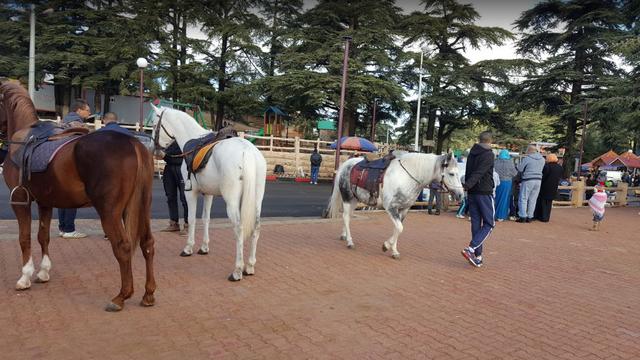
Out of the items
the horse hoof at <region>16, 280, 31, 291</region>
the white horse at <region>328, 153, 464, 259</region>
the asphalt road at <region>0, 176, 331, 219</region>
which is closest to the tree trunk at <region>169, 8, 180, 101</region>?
the asphalt road at <region>0, 176, 331, 219</region>

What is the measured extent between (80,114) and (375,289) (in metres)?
5.03

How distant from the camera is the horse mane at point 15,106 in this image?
16.0 feet

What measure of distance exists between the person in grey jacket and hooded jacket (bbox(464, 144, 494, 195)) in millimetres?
6301

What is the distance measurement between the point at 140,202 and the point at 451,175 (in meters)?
4.50

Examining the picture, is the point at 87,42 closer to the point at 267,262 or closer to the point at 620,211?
the point at 267,262

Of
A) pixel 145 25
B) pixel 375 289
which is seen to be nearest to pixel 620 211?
pixel 375 289

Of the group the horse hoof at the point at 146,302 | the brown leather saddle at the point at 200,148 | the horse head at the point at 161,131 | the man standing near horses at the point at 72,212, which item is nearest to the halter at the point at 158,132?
the horse head at the point at 161,131

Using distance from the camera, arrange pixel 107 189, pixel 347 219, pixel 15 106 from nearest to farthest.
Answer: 1. pixel 107 189
2. pixel 15 106
3. pixel 347 219

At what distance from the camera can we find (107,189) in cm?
401

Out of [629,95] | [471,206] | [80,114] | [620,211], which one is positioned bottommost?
[620,211]

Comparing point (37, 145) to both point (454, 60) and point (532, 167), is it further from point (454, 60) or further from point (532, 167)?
point (454, 60)

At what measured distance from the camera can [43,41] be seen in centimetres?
2952

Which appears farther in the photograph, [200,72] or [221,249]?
[200,72]

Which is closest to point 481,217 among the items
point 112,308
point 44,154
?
point 112,308
